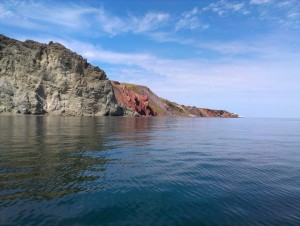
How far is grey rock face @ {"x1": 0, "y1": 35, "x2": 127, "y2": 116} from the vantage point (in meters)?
120

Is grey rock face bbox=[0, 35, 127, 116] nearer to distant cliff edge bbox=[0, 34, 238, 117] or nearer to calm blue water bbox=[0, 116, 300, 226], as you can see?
distant cliff edge bbox=[0, 34, 238, 117]

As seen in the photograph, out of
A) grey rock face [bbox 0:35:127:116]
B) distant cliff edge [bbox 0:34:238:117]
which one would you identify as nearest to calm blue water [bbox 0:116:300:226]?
distant cliff edge [bbox 0:34:238:117]

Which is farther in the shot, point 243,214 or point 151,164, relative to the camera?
point 151,164

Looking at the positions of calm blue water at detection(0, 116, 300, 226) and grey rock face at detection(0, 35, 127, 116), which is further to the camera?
grey rock face at detection(0, 35, 127, 116)

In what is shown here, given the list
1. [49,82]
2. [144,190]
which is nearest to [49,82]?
[49,82]

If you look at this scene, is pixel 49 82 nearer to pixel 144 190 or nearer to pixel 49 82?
pixel 49 82

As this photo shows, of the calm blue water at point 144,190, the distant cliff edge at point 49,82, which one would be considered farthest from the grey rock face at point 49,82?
the calm blue water at point 144,190

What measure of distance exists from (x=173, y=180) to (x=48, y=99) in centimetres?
12648

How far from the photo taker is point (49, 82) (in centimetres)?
13075

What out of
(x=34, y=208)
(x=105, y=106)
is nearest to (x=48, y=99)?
(x=105, y=106)

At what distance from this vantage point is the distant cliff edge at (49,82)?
120 m

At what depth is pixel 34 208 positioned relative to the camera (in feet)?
33.2

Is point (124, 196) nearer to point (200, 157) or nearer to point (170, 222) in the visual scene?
point (170, 222)

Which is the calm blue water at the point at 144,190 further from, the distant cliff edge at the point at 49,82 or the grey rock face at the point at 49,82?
the grey rock face at the point at 49,82
